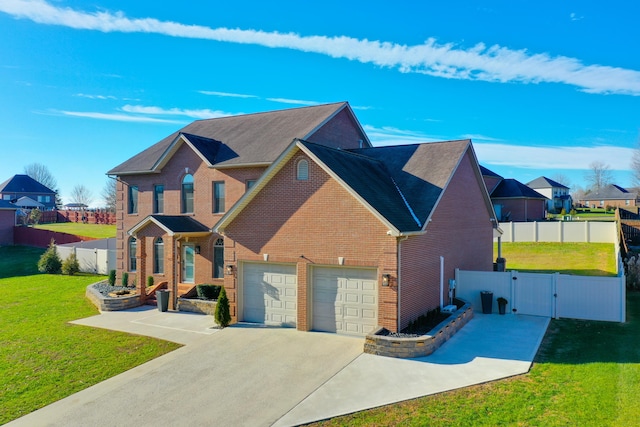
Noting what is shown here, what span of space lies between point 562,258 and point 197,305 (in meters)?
25.4

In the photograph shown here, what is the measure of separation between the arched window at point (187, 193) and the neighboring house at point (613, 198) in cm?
8400

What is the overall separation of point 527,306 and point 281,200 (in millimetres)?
10415

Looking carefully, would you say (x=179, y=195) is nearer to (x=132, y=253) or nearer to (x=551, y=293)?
(x=132, y=253)

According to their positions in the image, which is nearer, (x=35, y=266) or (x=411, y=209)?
(x=411, y=209)

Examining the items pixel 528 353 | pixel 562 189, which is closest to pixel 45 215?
pixel 528 353

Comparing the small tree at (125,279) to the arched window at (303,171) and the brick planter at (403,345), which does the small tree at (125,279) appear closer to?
the arched window at (303,171)

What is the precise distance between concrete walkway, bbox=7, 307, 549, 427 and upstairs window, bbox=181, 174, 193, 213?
348 inches

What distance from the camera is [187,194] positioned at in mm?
23094

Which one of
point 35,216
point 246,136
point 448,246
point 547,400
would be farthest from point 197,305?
point 35,216

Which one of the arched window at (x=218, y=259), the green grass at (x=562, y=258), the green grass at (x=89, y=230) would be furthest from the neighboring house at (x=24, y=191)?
the green grass at (x=562, y=258)

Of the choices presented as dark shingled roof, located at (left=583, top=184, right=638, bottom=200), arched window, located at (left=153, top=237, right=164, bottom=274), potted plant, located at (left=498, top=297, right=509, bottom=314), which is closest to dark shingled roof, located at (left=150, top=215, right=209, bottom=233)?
arched window, located at (left=153, top=237, right=164, bottom=274)

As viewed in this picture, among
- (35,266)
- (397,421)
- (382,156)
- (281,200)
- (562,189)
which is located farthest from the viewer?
(562,189)

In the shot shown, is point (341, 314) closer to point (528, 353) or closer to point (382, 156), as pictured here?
point (528, 353)

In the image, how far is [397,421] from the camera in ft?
28.5
